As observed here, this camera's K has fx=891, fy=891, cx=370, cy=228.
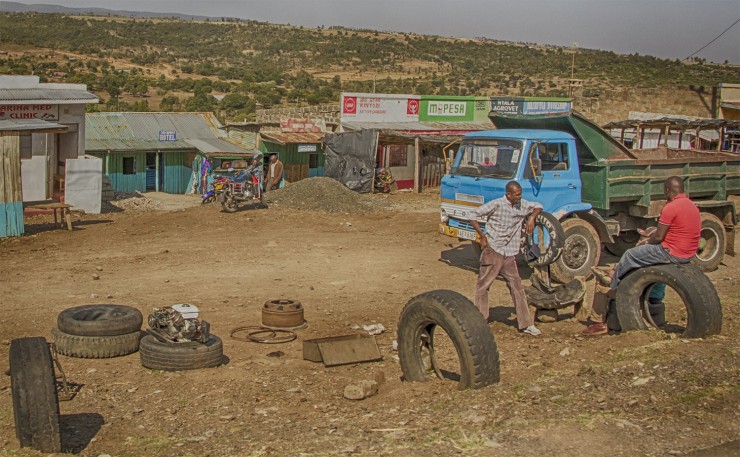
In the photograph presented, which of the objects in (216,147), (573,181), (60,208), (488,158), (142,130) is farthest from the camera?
(142,130)

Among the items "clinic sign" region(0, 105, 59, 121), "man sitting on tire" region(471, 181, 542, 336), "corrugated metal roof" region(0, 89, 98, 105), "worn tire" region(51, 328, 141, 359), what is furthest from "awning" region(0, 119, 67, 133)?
"man sitting on tire" region(471, 181, 542, 336)

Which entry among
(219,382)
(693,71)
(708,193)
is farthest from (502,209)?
(693,71)

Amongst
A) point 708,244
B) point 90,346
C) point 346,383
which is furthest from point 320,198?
point 346,383

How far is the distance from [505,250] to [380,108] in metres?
21.4

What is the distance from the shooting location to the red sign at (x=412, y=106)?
1271 inches

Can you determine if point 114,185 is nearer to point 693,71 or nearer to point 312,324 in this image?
point 312,324

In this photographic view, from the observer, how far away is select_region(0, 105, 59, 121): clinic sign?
22.9 metres

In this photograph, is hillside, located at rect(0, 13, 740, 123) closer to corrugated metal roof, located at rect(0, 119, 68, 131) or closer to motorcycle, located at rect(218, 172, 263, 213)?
motorcycle, located at rect(218, 172, 263, 213)

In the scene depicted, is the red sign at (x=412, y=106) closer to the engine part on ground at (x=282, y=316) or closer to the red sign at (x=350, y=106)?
the red sign at (x=350, y=106)

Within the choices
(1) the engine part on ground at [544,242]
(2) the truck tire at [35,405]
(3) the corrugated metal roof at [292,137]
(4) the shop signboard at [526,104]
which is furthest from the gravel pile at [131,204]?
(2) the truck tire at [35,405]

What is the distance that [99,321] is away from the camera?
9664 millimetres

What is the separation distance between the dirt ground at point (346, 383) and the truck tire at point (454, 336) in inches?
7.4

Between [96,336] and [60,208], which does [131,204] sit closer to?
[60,208]

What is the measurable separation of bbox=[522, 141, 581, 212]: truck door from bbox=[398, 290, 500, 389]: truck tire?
5870mm
